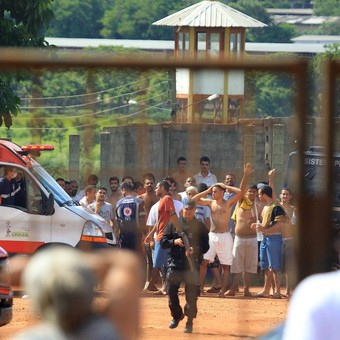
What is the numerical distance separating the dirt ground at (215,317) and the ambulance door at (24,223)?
0.26 metres

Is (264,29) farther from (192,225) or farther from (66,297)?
(66,297)

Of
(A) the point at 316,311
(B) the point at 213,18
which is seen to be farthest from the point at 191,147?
(B) the point at 213,18

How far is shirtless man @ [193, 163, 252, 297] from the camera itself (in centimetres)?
495

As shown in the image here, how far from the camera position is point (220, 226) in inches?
215

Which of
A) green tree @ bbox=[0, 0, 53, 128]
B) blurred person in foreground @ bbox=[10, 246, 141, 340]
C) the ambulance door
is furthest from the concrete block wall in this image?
green tree @ bbox=[0, 0, 53, 128]

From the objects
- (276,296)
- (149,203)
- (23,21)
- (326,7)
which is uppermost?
(326,7)

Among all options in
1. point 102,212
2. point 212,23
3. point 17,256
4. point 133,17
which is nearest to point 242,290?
point 102,212

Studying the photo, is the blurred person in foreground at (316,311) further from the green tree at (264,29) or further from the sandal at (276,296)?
the green tree at (264,29)

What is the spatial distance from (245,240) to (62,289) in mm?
3081

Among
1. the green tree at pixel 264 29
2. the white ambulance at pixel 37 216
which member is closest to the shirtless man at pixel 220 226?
the white ambulance at pixel 37 216

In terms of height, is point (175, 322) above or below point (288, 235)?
below

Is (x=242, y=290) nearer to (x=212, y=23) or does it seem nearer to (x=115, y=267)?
(x=115, y=267)

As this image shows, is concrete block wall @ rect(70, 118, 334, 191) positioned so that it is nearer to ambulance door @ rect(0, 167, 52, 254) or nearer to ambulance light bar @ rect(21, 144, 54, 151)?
ambulance light bar @ rect(21, 144, 54, 151)

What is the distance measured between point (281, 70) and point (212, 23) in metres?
27.5
